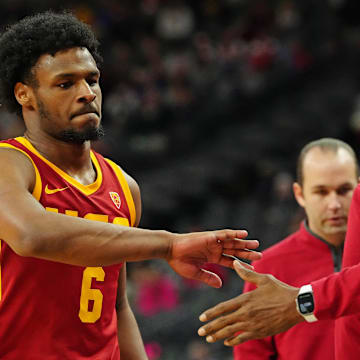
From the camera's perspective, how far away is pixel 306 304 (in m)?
2.97

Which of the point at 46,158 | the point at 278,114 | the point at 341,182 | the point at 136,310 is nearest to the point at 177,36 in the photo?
the point at 278,114

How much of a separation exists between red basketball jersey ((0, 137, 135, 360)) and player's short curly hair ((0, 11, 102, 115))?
1.01 ft

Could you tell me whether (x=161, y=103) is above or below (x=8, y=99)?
above

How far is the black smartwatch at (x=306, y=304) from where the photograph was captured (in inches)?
117

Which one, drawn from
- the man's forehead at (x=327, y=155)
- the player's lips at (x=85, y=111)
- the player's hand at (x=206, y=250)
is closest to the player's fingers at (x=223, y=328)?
the player's hand at (x=206, y=250)

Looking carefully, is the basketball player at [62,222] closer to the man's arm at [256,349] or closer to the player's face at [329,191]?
the man's arm at [256,349]

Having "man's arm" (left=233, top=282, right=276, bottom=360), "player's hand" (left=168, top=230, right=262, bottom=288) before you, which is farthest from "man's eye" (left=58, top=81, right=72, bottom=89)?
"man's arm" (left=233, top=282, right=276, bottom=360)

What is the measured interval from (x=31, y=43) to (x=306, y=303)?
5.41ft

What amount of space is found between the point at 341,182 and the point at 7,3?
1096cm

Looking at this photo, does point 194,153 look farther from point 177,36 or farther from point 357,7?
point 357,7

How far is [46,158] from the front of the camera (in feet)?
10.5

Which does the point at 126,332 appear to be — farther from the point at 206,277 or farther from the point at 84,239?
the point at 84,239

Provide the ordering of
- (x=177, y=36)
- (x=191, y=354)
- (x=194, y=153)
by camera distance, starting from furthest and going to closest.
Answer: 1. (x=177, y=36)
2. (x=194, y=153)
3. (x=191, y=354)

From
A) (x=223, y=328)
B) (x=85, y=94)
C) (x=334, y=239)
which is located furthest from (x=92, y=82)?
Answer: (x=334, y=239)
